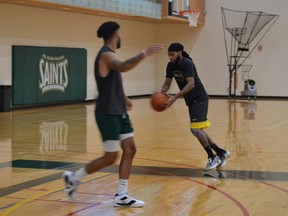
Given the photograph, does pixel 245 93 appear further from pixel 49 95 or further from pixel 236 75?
pixel 49 95

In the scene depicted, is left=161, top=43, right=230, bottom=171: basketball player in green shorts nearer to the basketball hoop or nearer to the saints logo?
the saints logo

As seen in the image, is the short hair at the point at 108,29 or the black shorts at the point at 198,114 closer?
the short hair at the point at 108,29

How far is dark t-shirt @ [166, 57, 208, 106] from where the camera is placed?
703 cm

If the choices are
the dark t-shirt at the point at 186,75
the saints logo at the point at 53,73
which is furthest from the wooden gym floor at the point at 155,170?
the saints logo at the point at 53,73

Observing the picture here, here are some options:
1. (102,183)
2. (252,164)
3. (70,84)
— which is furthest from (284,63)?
(102,183)

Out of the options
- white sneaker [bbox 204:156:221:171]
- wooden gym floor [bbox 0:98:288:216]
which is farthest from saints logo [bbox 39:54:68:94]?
white sneaker [bbox 204:156:221:171]

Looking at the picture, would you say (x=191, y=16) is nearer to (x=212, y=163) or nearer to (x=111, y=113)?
(x=212, y=163)

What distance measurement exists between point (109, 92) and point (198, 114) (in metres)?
2.41

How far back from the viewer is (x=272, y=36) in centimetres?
2234

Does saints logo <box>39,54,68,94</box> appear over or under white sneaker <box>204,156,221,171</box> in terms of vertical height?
over

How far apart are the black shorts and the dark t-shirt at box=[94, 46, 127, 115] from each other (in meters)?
2.27

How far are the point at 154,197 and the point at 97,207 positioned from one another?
0.72 meters

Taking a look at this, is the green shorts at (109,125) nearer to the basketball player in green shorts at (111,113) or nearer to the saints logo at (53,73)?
the basketball player in green shorts at (111,113)

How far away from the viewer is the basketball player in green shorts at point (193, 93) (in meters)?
7.02
